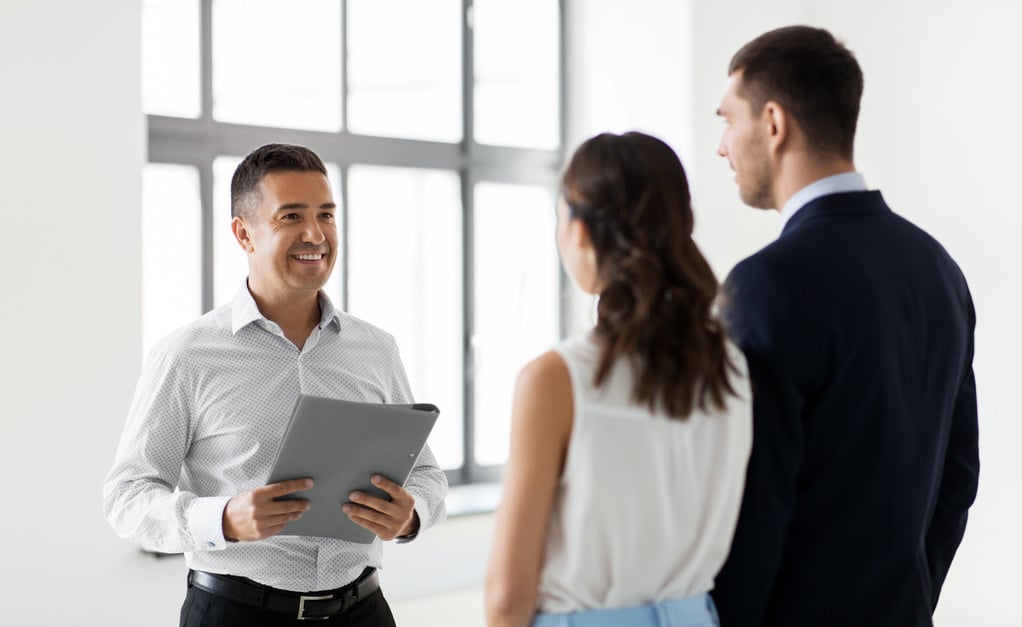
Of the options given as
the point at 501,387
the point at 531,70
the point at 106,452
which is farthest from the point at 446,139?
the point at 106,452

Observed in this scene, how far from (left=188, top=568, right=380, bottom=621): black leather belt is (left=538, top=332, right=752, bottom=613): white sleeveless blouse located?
835mm

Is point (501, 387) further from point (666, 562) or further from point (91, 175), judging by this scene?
point (666, 562)

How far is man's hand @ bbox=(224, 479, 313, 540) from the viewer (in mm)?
1865

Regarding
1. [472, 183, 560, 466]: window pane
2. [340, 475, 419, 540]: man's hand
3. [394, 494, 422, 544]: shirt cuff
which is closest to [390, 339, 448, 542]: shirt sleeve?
[394, 494, 422, 544]: shirt cuff

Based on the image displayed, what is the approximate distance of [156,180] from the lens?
3955mm

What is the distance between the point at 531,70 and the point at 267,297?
3.26 m

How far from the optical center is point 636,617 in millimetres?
1379

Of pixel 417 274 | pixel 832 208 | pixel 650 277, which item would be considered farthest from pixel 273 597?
pixel 417 274

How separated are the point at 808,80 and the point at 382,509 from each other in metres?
1.06

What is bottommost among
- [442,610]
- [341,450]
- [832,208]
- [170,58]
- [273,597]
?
[442,610]

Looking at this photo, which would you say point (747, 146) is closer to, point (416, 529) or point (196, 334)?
point (416, 529)

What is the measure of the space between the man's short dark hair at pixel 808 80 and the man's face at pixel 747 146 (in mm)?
19

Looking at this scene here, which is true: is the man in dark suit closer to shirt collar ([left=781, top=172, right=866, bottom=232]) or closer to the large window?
shirt collar ([left=781, top=172, right=866, bottom=232])

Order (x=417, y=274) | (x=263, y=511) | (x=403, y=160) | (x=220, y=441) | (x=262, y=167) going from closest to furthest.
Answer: (x=263, y=511)
(x=220, y=441)
(x=262, y=167)
(x=403, y=160)
(x=417, y=274)
